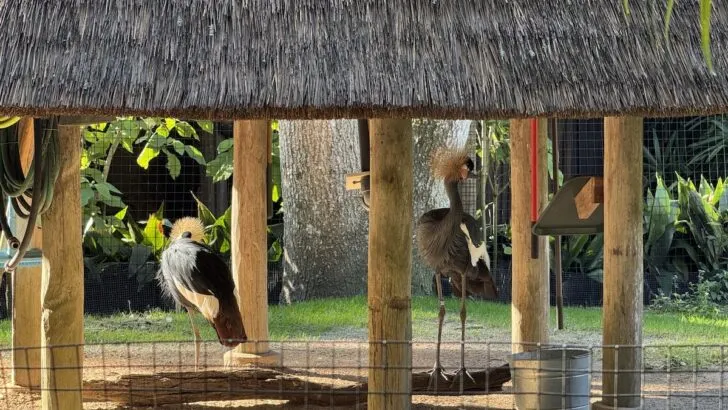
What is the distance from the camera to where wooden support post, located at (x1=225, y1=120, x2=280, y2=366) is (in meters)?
6.77

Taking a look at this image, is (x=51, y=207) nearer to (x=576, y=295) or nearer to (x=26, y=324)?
(x=26, y=324)

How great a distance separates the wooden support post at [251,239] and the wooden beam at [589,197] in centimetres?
203

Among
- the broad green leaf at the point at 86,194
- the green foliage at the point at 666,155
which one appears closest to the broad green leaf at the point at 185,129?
the broad green leaf at the point at 86,194

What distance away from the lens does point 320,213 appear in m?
10.3

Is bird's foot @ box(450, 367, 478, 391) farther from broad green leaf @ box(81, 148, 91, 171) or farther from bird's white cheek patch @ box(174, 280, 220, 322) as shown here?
broad green leaf @ box(81, 148, 91, 171)

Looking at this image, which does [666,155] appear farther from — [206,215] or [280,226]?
[206,215]

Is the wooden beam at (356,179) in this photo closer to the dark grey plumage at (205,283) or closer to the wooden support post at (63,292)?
the dark grey plumage at (205,283)

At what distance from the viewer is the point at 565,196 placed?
5.79m

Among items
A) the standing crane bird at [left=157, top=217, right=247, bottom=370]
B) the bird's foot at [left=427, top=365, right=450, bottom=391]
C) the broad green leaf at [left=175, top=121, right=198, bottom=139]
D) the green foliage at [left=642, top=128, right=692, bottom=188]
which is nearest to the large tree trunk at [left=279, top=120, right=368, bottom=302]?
the broad green leaf at [left=175, top=121, right=198, bottom=139]

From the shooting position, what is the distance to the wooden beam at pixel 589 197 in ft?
18.3

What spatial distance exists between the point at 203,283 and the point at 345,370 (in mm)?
1133

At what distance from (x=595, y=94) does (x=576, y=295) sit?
241 inches

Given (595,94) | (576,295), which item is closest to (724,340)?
(576,295)

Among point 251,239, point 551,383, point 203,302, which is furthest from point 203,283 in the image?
point 551,383
